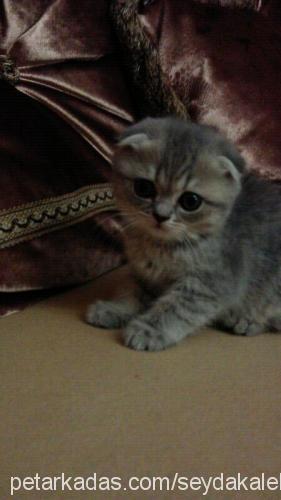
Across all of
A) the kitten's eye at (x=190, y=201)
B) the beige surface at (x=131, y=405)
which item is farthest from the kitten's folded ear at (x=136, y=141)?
the beige surface at (x=131, y=405)

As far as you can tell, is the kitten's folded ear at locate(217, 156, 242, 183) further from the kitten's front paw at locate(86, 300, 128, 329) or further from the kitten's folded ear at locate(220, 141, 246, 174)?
the kitten's front paw at locate(86, 300, 128, 329)

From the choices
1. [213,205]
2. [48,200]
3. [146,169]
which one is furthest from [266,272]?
[48,200]

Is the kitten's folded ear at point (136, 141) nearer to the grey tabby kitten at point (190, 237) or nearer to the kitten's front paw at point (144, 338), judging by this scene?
the grey tabby kitten at point (190, 237)

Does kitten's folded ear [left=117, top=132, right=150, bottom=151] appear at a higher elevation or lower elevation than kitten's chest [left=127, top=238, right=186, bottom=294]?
higher

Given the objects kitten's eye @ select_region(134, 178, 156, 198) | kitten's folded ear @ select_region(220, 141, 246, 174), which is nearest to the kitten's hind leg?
kitten's eye @ select_region(134, 178, 156, 198)

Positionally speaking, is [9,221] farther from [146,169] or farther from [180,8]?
[180,8]

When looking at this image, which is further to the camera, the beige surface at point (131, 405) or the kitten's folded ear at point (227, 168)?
the kitten's folded ear at point (227, 168)

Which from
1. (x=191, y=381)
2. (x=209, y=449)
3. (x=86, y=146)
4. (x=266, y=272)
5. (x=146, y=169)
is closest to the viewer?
(x=209, y=449)
